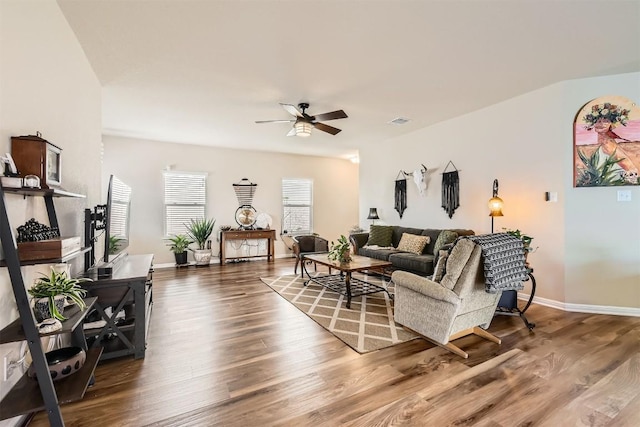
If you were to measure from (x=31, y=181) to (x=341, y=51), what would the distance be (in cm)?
254

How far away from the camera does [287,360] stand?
2.31 m

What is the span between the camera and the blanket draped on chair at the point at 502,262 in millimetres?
2354

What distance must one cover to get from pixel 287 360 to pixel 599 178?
4.07m

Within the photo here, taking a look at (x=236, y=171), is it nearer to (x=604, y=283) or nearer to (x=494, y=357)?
(x=494, y=357)

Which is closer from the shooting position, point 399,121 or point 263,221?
point 399,121

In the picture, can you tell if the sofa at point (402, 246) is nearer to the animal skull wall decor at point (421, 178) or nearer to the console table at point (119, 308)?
the animal skull wall decor at point (421, 178)

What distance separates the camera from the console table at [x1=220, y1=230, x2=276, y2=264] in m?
6.42

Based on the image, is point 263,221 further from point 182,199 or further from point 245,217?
point 182,199

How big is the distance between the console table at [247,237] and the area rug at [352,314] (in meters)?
2.10

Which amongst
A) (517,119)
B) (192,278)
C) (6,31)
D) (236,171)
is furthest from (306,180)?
(6,31)

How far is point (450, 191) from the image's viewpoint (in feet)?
16.0

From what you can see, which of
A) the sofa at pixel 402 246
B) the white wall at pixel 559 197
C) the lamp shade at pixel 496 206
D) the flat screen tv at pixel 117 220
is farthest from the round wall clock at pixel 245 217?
the lamp shade at pixel 496 206

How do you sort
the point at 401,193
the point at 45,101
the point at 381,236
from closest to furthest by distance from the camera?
the point at 45,101 → the point at 381,236 → the point at 401,193

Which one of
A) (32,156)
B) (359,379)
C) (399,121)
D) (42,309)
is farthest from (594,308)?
(32,156)
